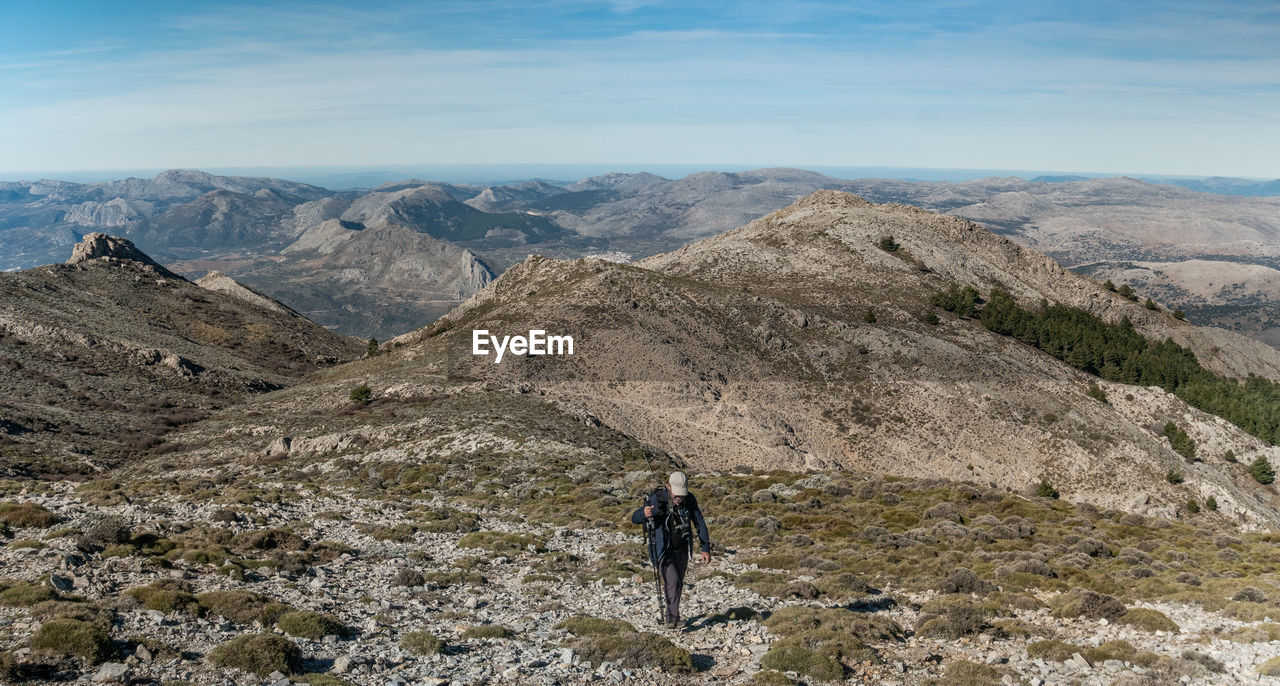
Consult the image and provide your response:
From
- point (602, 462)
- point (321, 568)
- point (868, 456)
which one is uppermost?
point (321, 568)

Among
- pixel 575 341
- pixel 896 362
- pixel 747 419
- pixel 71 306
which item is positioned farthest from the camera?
pixel 71 306

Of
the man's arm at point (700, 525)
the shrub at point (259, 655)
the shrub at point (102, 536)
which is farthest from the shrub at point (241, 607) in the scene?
the man's arm at point (700, 525)

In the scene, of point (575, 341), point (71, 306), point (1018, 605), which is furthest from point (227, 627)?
point (71, 306)

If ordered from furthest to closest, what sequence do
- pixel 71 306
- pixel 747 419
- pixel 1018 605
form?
pixel 71 306 < pixel 747 419 < pixel 1018 605

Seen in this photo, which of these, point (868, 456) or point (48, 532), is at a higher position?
point (48, 532)

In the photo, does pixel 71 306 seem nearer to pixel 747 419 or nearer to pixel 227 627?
pixel 747 419

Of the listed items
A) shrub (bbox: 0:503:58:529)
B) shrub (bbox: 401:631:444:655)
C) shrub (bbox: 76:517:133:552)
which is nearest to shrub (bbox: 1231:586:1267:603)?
shrub (bbox: 401:631:444:655)
